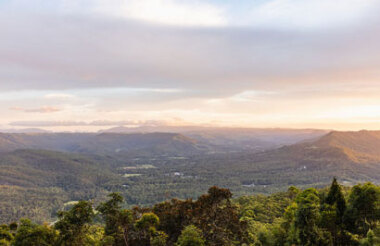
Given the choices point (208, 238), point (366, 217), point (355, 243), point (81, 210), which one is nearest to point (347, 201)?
point (366, 217)

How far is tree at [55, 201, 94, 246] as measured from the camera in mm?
27812

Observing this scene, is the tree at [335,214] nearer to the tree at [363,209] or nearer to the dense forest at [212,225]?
the dense forest at [212,225]

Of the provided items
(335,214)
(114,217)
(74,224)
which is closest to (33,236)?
(74,224)

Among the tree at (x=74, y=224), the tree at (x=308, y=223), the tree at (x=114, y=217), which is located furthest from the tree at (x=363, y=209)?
the tree at (x=74, y=224)

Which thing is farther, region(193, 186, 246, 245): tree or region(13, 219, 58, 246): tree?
region(193, 186, 246, 245): tree

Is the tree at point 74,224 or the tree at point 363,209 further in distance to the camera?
the tree at point 363,209

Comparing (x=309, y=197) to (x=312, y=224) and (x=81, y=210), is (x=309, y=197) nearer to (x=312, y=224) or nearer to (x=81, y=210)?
(x=312, y=224)

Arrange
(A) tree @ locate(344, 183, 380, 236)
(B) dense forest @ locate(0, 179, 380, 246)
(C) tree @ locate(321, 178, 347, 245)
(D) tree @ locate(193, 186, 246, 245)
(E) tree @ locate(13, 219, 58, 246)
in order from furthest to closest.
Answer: (D) tree @ locate(193, 186, 246, 245), (A) tree @ locate(344, 183, 380, 236), (C) tree @ locate(321, 178, 347, 245), (B) dense forest @ locate(0, 179, 380, 246), (E) tree @ locate(13, 219, 58, 246)

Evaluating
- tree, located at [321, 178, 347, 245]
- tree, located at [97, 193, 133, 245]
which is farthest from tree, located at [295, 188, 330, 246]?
tree, located at [97, 193, 133, 245]

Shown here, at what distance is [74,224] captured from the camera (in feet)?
94.1

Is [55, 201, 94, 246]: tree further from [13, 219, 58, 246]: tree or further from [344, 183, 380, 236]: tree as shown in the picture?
[344, 183, 380, 236]: tree

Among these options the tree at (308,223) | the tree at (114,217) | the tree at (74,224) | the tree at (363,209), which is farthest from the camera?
the tree at (114,217)

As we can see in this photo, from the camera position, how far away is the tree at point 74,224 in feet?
91.2

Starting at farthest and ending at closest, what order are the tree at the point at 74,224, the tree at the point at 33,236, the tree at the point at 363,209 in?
the tree at the point at 363,209 → the tree at the point at 74,224 → the tree at the point at 33,236
